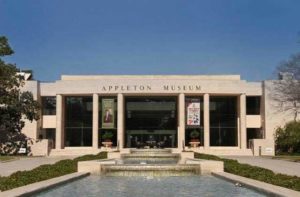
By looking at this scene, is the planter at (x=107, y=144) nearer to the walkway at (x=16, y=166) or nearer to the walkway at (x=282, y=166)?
the walkway at (x=16, y=166)

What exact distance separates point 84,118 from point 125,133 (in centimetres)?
512

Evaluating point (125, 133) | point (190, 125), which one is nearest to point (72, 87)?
point (125, 133)

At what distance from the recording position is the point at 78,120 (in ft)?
197

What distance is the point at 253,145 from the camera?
5509cm

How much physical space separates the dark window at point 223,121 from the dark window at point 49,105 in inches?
706

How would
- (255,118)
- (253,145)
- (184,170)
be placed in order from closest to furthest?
(184,170) < (253,145) < (255,118)

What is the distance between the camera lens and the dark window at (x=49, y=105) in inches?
2331

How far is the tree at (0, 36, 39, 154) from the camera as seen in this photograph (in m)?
47.2

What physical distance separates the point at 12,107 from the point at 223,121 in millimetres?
23833

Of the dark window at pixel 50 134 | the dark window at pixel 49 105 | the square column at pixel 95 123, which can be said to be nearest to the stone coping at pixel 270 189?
the square column at pixel 95 123

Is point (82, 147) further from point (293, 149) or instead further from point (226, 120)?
point (293, 149)

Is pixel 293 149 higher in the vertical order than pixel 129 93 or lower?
lower

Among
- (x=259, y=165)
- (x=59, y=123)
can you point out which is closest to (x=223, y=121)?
(x=59, y=123)

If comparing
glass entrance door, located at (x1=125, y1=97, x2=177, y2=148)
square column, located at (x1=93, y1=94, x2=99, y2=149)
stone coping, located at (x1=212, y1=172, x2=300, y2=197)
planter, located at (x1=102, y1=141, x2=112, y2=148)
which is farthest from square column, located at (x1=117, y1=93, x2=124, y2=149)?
stone coping, located at (x1=212, y1=172, x2=300, y2=197)
